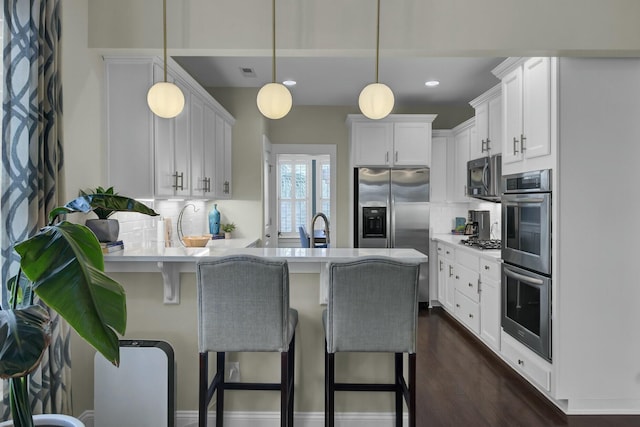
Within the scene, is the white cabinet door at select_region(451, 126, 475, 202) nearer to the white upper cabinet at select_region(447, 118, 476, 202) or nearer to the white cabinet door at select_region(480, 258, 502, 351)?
the white upper cabinet at select_region(447, 118, 476, 202)

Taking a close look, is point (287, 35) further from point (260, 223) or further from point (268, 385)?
point (260, 223)

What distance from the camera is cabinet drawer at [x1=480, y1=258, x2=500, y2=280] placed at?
3.54m

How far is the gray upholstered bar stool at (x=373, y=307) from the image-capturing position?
1.91 meters

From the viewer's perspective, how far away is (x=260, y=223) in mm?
5160

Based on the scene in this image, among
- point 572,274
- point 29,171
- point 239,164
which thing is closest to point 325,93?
point 239,164

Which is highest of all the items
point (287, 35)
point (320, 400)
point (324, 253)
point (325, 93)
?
point (325, 93)

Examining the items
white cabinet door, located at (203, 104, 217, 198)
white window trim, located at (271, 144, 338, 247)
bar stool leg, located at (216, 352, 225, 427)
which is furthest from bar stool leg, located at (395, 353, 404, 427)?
white window trim, located at (271, 144, 338, 247)

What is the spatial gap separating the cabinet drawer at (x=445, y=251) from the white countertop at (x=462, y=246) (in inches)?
2.6

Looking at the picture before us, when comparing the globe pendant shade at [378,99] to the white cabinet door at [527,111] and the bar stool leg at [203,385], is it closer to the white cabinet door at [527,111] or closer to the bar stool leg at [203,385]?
the white cabinet door at [527,111]

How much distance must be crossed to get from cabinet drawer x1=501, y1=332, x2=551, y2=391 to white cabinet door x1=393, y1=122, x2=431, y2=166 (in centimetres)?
254

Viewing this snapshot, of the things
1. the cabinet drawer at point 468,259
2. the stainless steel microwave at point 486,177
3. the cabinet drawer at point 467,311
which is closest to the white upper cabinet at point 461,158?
the stainless steel microwave at point 486,177

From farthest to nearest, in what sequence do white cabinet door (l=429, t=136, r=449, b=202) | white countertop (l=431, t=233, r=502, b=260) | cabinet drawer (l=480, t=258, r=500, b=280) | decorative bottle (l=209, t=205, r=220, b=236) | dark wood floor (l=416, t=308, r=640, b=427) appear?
white cabinet door (l=429, t=136, r=449, b=202) → decorative bottle (l=209, t=205, r=220, b=236) → white countertop (l=431, t=233, r=502, b=260) → cabinet drawer (l=480, t=258, r=500, b=280) → dark wood floor (l=416, t=308, r=640, b=427)

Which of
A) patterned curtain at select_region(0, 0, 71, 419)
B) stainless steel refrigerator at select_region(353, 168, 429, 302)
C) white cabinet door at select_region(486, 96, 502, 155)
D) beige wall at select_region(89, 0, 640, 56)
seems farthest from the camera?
stainless steel refrigerator at select_region(353, 168, 429, 302)

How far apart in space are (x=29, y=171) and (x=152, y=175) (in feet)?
3.25
